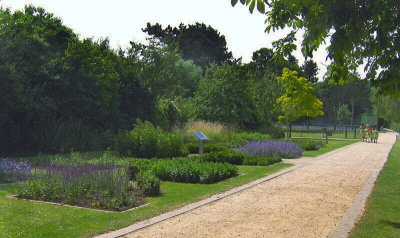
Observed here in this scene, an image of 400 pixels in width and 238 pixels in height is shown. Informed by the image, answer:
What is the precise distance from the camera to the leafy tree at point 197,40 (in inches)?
2181

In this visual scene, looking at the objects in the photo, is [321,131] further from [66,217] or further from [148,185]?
[66,217]

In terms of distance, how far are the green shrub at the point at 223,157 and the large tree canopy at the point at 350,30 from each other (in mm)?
5796

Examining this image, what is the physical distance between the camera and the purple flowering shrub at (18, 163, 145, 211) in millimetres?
7504

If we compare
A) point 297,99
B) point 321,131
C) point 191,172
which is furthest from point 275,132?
point 321,131

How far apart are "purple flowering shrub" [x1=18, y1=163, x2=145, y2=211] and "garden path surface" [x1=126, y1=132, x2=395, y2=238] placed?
1.33m

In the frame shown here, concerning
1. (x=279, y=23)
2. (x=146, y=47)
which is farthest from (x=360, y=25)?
(x=146, y=47)

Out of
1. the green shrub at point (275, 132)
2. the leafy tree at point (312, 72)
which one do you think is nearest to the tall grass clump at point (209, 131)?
the green shrub at point (275, 132)

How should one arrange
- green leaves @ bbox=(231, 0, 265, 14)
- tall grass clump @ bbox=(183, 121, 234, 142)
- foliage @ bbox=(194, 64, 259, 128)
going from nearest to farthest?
green leaves @ bbox=(231, 0, 265, 14), tall grass clump @ bbox=(183, 121, 234, 142), foliage @ bbox=(194, 64, 259, 128)

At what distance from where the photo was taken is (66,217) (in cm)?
651

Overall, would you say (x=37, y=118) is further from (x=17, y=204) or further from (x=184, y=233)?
(x=184, y=233)

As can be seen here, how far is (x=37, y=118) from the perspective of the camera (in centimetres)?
1595

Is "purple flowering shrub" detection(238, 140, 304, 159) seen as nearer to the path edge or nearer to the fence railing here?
the path edge

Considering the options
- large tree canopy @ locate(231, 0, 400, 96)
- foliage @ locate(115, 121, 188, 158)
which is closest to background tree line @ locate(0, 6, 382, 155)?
large tree canopy @ locate(231, 0, 400, 96)

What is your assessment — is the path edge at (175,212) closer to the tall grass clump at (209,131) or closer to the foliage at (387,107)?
the tall grass clump at (209,131)
